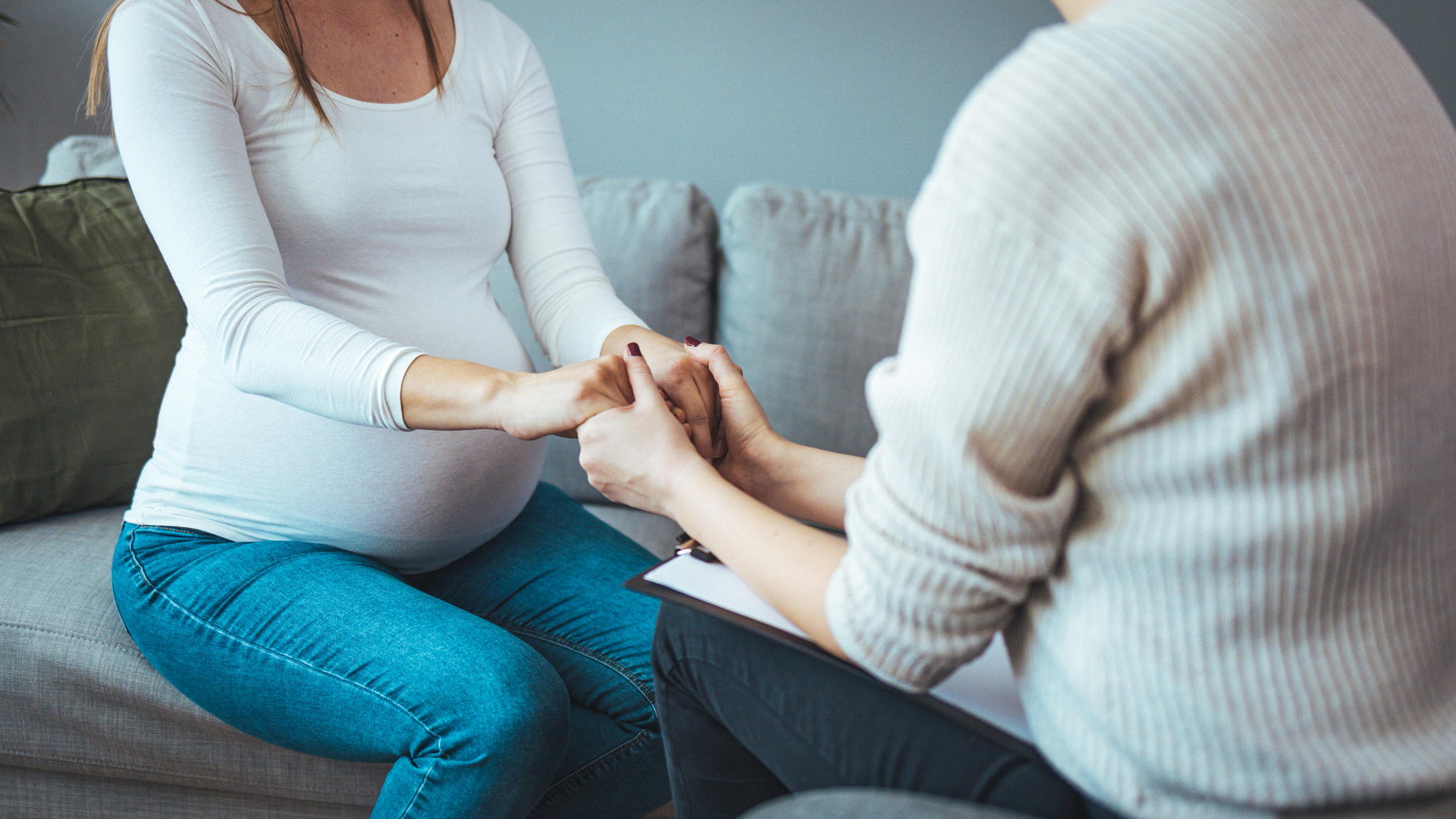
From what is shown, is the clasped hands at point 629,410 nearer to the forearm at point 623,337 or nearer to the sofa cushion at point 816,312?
the forearm at point 623,337

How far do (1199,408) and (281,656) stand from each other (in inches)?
31.2

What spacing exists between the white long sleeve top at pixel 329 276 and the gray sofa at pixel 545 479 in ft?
0.69

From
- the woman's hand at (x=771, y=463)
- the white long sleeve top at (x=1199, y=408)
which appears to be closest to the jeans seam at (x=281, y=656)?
the woman's hand at (x=771, y=463)

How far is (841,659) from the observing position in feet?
2.10

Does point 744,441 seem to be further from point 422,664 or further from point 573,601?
point 422,664

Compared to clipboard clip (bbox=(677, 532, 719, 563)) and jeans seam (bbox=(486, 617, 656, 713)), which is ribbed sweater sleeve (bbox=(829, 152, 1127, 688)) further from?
jeans seam (bbox=(486, 617, 656, 713))

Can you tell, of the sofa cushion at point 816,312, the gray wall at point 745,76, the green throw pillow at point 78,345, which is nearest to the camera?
the green throw pillow at point 78,345

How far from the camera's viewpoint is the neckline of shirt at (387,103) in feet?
3.23

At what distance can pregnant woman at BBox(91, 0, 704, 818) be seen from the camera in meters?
0.86

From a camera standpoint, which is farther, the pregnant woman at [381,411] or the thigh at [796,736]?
the pregnant woman at [381,411]

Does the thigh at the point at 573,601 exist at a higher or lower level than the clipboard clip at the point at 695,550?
lower

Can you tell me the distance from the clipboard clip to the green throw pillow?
96 cm

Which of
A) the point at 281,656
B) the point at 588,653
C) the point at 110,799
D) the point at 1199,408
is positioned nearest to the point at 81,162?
the point at 110,799

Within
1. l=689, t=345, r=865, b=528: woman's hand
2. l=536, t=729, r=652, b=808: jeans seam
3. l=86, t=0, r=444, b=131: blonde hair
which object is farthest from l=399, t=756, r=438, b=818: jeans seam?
l=86, t=0, r=444, b=131: blonde hair
